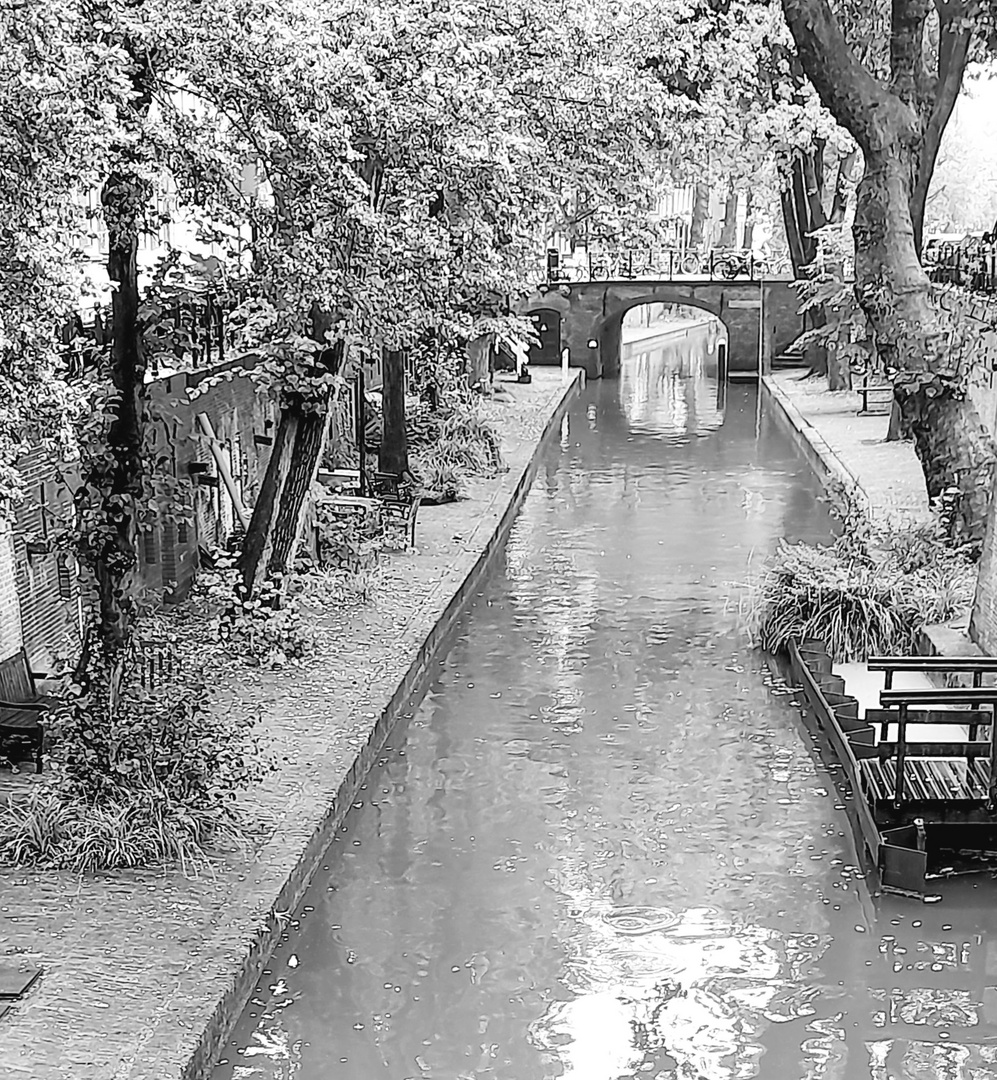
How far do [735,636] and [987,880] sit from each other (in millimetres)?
6462

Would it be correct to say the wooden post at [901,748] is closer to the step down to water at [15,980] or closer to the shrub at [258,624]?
the step down to water at [15,980]

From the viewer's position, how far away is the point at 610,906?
10.1 metres

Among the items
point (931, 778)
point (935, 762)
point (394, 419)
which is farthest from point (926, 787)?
point (394, 419)

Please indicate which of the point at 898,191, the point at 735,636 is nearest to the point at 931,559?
the point at 735,636

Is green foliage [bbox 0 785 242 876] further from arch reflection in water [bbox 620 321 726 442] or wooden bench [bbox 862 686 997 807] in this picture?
arch reflection in water [bbox 620 321 726 442]

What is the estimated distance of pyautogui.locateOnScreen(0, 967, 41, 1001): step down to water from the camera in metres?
7.76

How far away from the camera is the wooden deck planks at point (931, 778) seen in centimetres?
1048

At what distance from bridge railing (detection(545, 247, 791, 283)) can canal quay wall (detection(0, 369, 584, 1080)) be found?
32.0 metres

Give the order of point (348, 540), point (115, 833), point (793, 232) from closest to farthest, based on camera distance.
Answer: point (115, 833), point (348, 540), point (793, 232)

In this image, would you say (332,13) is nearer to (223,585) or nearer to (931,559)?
(223,585)

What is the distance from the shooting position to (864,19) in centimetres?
2073

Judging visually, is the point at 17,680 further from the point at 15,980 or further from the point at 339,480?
the point at 339,480

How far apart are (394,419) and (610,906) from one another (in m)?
13.2

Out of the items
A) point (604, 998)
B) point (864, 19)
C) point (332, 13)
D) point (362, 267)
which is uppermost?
point (864, 19)
